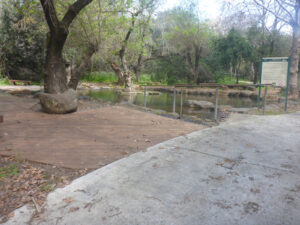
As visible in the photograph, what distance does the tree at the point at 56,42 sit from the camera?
6.07 m

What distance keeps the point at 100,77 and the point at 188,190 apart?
2239 cm

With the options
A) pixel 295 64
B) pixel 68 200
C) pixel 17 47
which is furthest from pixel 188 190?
pixel 17 47

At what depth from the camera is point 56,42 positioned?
6.42m

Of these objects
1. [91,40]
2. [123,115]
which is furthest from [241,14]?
[123,115]

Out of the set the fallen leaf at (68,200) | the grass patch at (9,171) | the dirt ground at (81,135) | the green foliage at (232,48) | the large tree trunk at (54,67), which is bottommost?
the fallen leaf at (68,200)

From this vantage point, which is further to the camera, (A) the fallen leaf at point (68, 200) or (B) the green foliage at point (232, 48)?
(B) the green foliage at point (232, 48)

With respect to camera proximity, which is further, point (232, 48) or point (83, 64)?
point (232, 48)

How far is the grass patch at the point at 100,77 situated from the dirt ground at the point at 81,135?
17.2 metres

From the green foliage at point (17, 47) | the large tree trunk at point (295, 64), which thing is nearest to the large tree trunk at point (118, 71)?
the green foliage at point (17, 47)

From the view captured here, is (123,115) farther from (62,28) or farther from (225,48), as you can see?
(225,48)

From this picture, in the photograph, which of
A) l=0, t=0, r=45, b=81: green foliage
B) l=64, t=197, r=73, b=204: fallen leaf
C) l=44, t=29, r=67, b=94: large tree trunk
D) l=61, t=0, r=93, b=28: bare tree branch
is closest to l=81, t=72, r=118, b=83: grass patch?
l=0, t=0, r=45, b=81: green foliage

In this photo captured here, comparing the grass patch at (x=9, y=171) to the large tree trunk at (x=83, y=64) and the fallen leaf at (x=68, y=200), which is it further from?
the large tree trunk at (x=83, y=64)

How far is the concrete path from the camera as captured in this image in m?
1.89

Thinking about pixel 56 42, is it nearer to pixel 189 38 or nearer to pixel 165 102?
pixel 165 102
